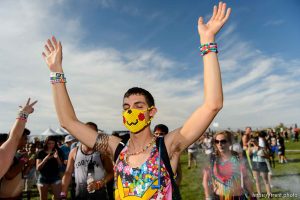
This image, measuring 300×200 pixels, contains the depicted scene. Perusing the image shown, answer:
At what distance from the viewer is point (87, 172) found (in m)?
6.30

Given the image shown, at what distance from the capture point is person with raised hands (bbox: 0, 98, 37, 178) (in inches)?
126

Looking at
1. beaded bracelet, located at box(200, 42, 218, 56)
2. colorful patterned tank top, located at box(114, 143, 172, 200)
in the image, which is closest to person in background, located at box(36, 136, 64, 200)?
colorful patterned tank top, located at box(114, 143, 172, 200)

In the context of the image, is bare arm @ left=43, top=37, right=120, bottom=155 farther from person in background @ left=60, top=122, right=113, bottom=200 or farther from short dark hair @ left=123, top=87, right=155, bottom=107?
person in background @ left=60, top=122, right=113, bottom=200

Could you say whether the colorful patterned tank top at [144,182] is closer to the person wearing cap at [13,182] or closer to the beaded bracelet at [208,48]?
the beaded bracelet at [208,48]

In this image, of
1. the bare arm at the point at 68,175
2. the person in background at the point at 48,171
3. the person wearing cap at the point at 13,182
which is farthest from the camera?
the person in background at the point at 48,171

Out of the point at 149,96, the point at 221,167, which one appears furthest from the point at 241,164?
the point at 149,96

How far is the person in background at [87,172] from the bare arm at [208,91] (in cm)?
379

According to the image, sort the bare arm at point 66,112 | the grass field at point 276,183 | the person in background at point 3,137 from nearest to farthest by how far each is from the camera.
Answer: the bare arm at point 66,112, the person in background at point 3,137, the grass field at point 276,183

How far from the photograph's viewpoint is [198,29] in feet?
8.86

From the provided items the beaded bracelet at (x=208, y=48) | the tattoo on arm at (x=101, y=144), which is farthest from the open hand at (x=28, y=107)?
the beaded bracelet at (x=208, y=48)

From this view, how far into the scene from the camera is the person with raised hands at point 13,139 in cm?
320

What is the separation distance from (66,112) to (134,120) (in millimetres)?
666

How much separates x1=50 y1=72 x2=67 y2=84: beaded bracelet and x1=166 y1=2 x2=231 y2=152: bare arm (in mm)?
1257

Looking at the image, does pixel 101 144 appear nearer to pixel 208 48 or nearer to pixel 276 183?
pixel 208 48
